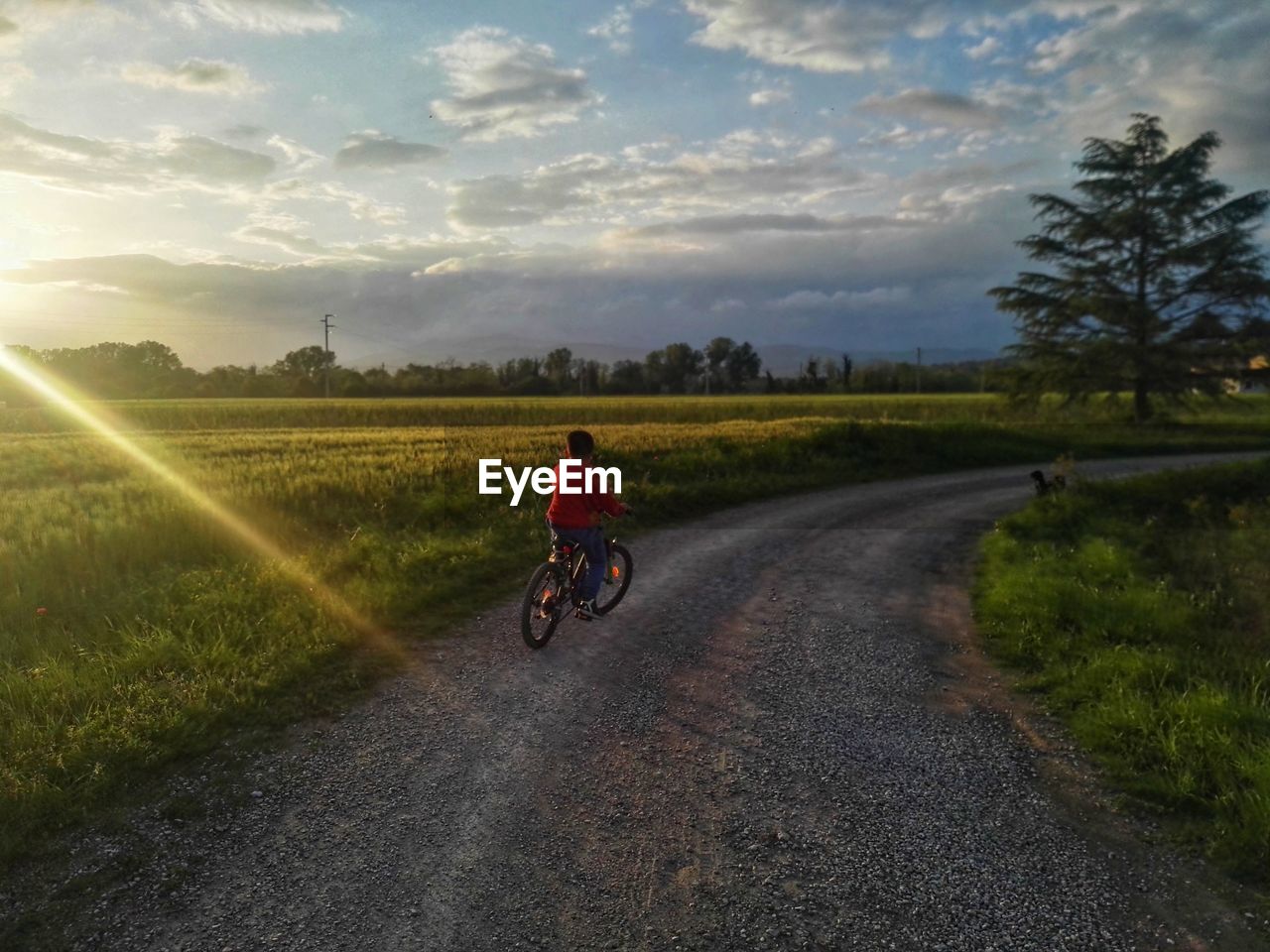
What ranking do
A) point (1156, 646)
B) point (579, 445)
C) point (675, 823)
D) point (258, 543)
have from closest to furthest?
1. point (675, 823)
2. point (1156, 646)
3. point (579, 445)
4. point (258, 543)

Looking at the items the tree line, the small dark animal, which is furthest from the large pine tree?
the tree line

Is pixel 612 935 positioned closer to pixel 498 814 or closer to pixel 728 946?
pixel 728 946

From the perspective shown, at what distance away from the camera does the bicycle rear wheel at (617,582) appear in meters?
9.28

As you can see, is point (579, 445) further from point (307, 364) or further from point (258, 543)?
point (307, 364)

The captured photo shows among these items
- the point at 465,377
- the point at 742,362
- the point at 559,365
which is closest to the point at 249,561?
the point at 465,377

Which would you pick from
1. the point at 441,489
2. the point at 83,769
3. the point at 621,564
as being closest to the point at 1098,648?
the point at 621,564

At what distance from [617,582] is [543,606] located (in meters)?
1.47

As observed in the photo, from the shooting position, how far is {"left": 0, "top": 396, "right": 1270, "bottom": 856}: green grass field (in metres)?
6.13

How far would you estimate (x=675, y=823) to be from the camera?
4816 millimetres

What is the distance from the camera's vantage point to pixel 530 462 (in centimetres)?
2008

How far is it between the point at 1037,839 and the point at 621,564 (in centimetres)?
557

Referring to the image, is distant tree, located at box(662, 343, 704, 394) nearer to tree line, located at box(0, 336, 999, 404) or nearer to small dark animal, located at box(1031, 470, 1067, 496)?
tree line, located at box(0, 336, 999, 404)

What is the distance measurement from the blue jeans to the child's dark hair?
0.82 metres

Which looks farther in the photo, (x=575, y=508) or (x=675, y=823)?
(x=575, y=508)
